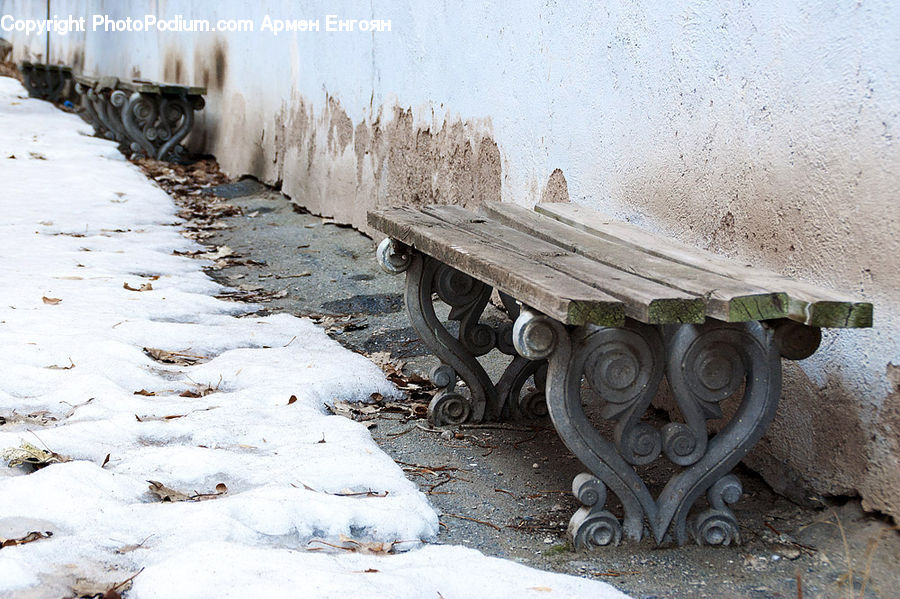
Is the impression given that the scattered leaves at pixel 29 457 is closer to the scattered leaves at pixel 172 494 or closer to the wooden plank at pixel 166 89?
the scattered leaves at pixel 172 494

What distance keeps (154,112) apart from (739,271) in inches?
276

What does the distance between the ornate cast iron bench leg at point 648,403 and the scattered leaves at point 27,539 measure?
974 mm

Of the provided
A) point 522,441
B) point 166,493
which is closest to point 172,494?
point 166,493

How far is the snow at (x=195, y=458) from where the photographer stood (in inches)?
66.0

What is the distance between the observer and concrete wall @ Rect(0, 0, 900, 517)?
6.12 feet

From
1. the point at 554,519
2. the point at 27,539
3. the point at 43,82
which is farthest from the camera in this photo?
the point at 43,82

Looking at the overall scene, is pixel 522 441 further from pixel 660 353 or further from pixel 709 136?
pixel 709 136

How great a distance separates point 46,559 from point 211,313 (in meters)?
2.18

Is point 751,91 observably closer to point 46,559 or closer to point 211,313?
point 46,559

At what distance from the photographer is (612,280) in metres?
1.89

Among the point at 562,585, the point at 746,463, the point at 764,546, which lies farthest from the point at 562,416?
the point at 746,463

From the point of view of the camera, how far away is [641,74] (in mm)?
2658

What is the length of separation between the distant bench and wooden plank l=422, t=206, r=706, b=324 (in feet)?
19.3

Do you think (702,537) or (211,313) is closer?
(702,537)
